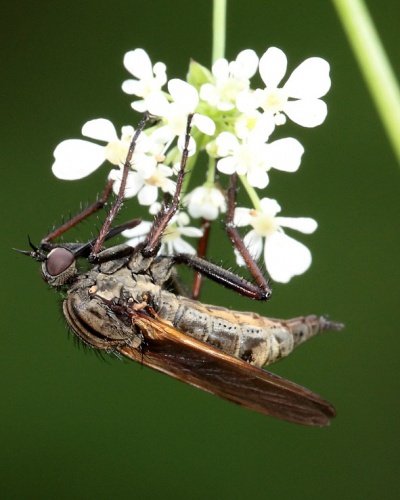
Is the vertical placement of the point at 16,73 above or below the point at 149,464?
above

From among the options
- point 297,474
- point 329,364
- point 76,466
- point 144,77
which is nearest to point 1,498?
point 76,466

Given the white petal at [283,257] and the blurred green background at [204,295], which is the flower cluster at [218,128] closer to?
the white petal at [283,257]

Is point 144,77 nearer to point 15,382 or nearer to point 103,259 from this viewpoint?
point 103,259

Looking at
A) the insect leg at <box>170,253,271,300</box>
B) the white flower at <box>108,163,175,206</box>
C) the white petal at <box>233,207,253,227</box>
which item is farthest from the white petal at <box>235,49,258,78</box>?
the insect leg at <box>170,253,271,300</box>

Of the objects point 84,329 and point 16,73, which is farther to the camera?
point 16,73

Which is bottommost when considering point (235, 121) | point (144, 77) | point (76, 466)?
point (76, 466)

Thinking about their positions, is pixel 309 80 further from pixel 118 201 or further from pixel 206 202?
pixel 118 201

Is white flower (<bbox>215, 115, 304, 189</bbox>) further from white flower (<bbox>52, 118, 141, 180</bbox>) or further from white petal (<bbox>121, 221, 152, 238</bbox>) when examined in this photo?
white petal (<bbox>121, 221, 152, 238</bbox>)
